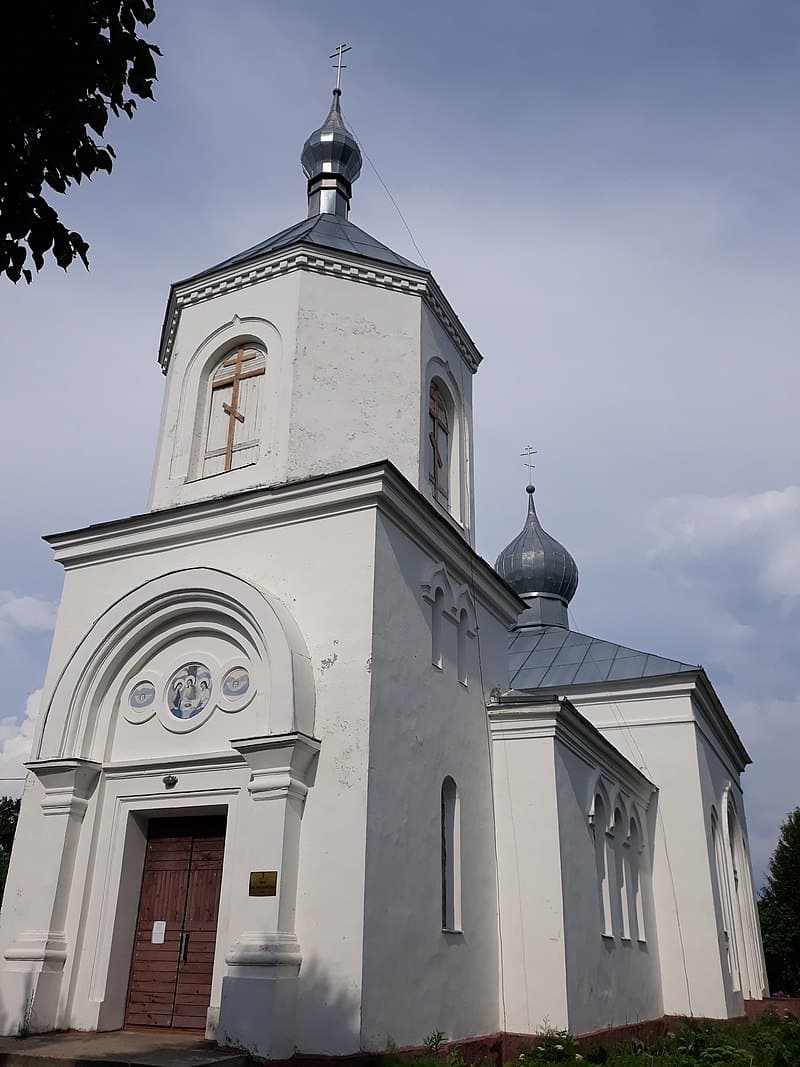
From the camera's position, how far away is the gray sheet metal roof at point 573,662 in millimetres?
17844

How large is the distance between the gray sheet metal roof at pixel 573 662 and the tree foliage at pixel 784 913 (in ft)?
56.7

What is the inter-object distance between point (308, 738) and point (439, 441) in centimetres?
510

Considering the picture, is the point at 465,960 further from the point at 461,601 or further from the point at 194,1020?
the point at 461,601

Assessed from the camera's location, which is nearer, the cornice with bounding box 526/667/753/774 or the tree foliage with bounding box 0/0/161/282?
the tree foliage with bounding box 0/0/161/282

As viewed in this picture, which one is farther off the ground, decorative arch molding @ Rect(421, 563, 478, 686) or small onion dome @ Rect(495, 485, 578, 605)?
small onion dome @ Rect(495, 485, 578, 605)

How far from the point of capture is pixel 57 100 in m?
4.74

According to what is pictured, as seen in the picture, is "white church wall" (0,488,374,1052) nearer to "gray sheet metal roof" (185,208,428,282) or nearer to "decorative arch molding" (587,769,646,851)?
"gray sheet metal roof" (185,208,428,282)

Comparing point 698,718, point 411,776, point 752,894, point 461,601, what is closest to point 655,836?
point 698,718

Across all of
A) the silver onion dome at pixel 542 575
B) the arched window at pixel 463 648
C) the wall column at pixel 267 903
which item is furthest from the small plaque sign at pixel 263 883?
the silver onion dome at pixel 542 575

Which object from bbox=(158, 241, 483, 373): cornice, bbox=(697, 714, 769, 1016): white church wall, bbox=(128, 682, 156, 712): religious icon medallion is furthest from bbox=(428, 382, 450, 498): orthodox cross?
bbox=(697, 714, 769, 1016): white church wall

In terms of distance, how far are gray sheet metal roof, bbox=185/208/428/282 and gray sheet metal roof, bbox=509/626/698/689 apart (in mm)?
8882

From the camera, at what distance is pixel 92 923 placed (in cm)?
934

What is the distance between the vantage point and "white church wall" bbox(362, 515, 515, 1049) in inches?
337

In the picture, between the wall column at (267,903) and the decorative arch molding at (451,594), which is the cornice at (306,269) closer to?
the decorative arch molding at (451,594)
